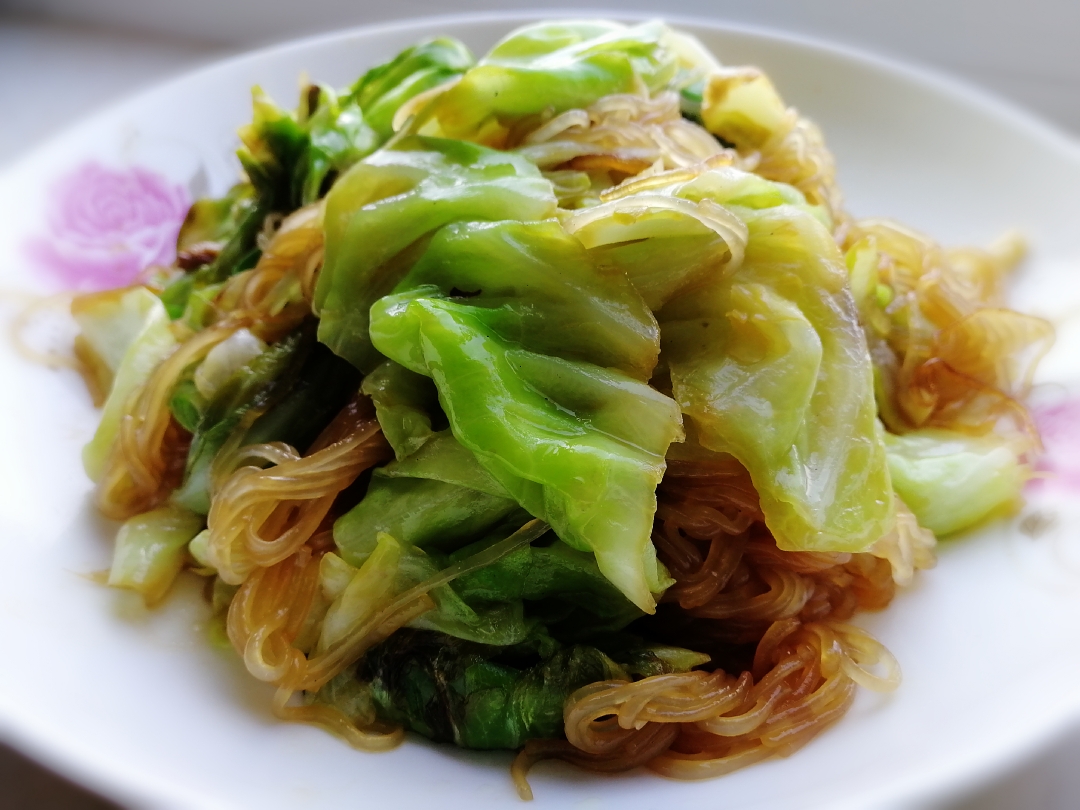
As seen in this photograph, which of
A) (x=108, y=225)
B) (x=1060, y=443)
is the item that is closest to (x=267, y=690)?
(x=108, y=225)

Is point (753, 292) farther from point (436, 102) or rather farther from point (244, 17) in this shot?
point (244, 17)

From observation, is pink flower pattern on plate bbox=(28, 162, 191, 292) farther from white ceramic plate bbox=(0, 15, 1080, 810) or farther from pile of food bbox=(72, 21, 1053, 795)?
pile of food bbox=(72, 21, 1053, 795)

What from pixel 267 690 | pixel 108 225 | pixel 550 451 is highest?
pixel 550 451

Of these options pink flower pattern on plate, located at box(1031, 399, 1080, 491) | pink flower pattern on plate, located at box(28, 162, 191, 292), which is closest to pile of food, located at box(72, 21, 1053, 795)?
pink flower pattern on plate, located at box(1031, 399, 1080, 491)

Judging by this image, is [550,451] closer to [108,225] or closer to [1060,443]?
[1060,443]

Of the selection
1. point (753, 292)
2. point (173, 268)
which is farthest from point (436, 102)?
point (173, 268)

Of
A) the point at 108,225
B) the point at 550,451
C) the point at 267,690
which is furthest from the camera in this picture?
the point at 108,225
